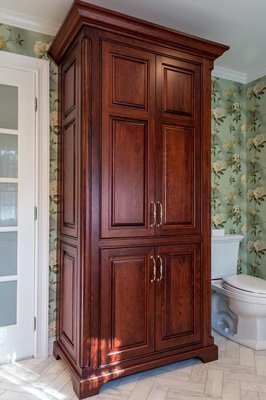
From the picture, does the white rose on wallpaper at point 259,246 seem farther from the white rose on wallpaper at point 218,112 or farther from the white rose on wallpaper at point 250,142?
the white rose on wallpaper at point 218,112

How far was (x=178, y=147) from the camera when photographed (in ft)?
6.85

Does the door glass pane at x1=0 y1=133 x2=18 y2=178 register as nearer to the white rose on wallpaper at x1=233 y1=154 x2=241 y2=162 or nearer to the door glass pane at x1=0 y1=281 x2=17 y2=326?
the door glass pane at x1=0 y1=281 x2=17 y2=326

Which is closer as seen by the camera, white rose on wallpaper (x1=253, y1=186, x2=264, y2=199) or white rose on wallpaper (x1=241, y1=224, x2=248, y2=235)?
white rose on wallpaper (x1=253, y1=186, x2=264, y2=199)

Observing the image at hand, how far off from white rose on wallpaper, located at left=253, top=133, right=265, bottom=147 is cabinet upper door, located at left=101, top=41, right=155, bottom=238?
4.95 ft

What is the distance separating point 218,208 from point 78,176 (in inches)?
65.3

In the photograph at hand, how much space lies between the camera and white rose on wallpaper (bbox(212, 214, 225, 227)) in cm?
296

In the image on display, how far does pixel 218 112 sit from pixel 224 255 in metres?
1.40

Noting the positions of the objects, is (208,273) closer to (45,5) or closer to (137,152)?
(137,152)

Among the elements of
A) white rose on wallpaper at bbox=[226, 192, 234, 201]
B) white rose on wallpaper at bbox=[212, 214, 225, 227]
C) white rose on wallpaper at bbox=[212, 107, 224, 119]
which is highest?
white rose on wallpaper at bbox=[212, 107, 224, 119]

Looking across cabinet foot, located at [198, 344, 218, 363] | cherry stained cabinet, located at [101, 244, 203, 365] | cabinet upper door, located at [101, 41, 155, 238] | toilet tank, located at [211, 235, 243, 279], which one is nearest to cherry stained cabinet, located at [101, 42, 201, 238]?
cabinet upper door, located at [101, 41, 155, 238]

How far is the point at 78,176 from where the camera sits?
72.9 inches

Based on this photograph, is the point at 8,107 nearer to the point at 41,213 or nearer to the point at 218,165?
the point at 41,213

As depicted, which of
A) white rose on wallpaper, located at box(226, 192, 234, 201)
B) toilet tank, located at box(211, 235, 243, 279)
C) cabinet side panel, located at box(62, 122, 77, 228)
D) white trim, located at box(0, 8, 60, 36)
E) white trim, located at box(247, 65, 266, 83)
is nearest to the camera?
cabinet side panel, located at box(62, 122, 77, 228)

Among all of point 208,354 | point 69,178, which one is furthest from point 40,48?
point 208,354
